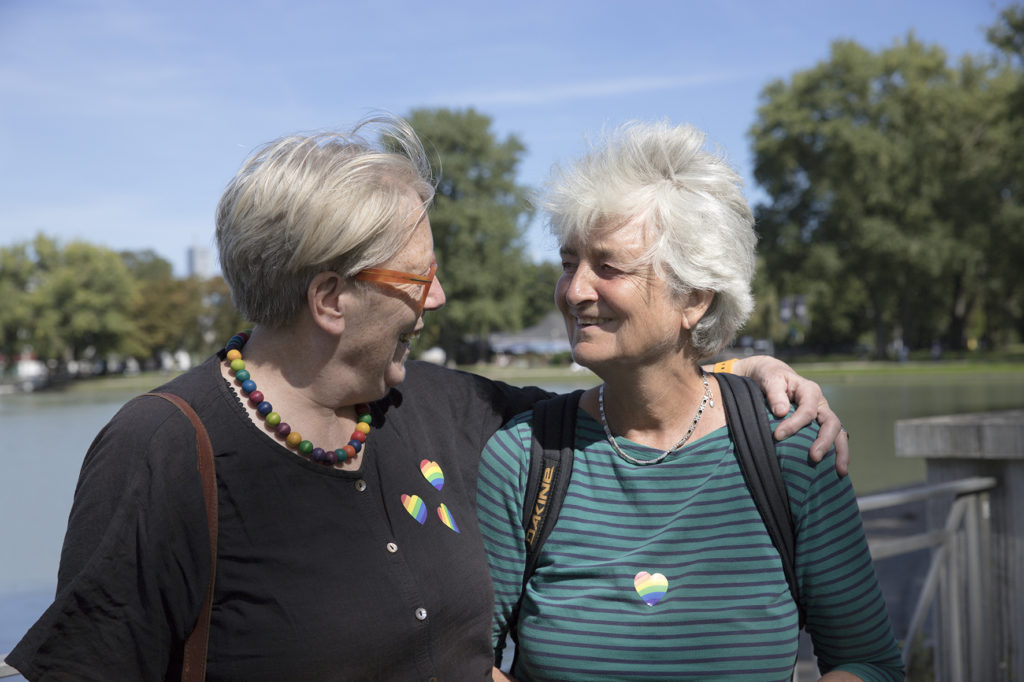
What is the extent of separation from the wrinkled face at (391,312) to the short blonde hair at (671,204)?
1.28 ft

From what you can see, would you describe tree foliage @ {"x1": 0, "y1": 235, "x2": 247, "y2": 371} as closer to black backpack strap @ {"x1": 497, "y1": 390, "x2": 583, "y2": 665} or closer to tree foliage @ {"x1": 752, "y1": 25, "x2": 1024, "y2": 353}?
tree foliage @ {"x1": 752, "y1": 25, "x2": 1024, "y2": 353}

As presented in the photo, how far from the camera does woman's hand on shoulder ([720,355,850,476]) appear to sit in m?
2.21

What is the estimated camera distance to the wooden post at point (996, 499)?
4145mm

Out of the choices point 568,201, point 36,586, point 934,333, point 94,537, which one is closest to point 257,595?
point 94,537

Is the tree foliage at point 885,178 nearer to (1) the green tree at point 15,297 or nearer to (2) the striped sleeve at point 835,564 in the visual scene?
(2) the striped sleeve at point 835,564

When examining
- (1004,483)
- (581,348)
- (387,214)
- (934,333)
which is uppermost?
(387,214)

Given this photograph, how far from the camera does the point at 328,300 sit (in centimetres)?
209

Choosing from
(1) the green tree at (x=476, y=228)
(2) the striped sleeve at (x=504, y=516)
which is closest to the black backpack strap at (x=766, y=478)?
(2) the striped sleeve at (x=504, y=516)

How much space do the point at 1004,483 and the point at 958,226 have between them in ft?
156

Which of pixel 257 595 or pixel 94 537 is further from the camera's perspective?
pixel 257 595

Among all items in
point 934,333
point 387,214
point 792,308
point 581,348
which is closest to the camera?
point 387,214

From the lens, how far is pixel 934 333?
67.0 metres

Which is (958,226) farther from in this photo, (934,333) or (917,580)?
(917,580)

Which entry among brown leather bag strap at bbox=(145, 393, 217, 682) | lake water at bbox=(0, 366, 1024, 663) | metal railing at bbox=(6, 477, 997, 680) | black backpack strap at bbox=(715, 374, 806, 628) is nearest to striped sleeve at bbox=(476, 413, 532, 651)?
black backpack strap at bbox=(715, 374, 806, 628)
